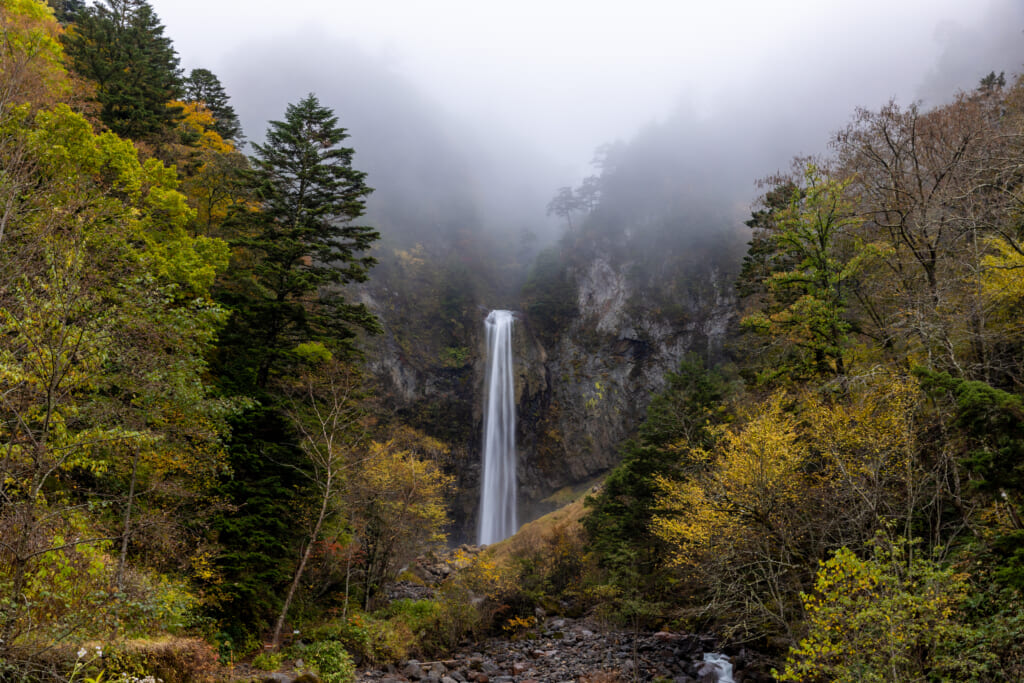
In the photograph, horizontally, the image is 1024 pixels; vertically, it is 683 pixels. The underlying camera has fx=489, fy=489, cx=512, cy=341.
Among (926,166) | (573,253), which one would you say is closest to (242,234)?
(926,166)

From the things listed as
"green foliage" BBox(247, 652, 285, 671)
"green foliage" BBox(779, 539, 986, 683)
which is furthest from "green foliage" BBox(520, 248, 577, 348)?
"green foliage" BBox(779, 539, 986, 683)

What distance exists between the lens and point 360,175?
702 inches

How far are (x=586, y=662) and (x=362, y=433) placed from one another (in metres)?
10.3

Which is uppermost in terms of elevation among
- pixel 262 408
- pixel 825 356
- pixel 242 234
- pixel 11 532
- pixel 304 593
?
pixel 242 234

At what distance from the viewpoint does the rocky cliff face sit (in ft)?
153

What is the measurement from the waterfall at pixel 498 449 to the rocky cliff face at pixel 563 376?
99cm

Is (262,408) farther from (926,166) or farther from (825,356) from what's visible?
(926,166)

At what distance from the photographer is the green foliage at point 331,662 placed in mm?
10734

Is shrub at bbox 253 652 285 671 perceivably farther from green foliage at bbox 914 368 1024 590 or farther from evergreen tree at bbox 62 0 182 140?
evergreen tree at bbox 62 0 182 140

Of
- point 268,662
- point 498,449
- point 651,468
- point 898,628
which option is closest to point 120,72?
point 268,662

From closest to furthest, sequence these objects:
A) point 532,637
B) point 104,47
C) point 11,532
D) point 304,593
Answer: point 11,532 < point 304,593 < point 532,637 < point 104,47

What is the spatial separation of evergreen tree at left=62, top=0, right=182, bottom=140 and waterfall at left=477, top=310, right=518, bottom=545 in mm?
33880

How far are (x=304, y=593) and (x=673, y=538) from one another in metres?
12.8

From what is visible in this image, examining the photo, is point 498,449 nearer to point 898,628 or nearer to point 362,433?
point 362,433
